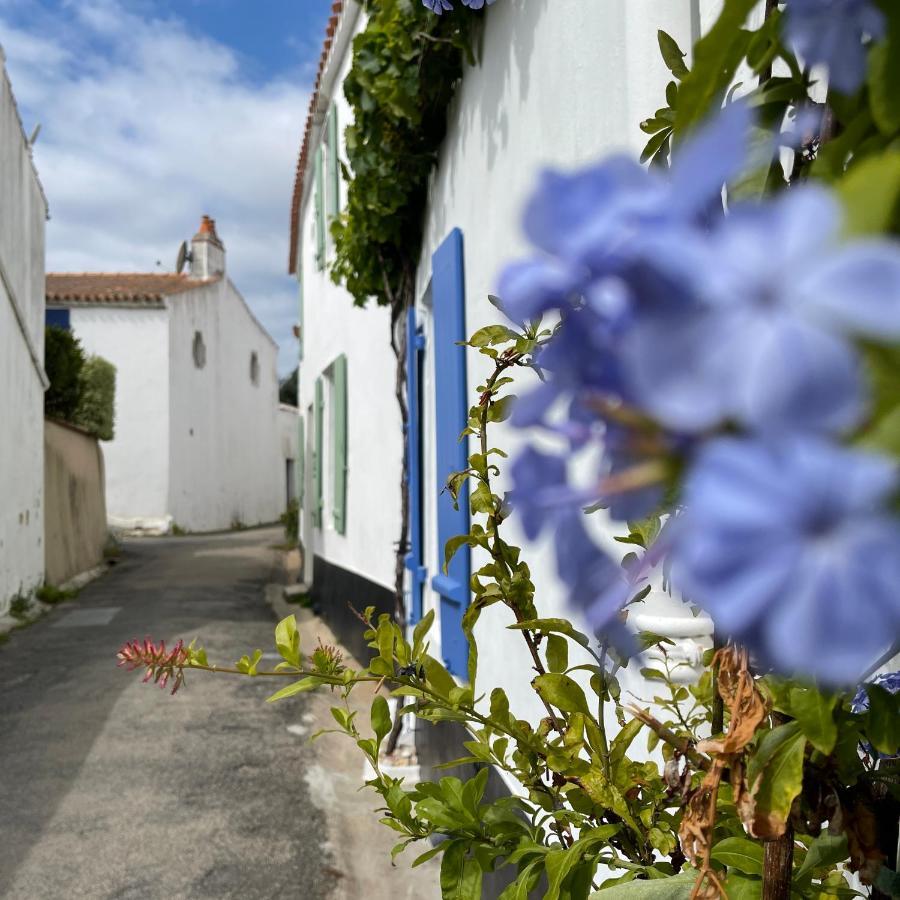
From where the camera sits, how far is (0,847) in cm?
355

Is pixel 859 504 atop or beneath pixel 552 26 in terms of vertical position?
beneath

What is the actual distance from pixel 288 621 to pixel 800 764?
0.73 meters

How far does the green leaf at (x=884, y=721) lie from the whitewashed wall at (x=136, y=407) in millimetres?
20855

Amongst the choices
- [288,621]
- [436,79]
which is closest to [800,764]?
[288,621]

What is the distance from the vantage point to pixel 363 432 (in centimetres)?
648

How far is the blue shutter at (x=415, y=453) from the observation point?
458cm

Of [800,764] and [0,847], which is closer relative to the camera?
[800,764]

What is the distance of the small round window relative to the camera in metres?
22.1

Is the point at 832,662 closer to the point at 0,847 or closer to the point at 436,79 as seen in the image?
the point at 436,79

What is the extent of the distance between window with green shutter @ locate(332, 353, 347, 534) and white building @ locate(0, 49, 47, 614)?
142 inches

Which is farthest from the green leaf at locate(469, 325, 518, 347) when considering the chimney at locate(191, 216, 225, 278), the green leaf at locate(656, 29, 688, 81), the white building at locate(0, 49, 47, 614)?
the chimney at locate(191, 216, 225, 278)

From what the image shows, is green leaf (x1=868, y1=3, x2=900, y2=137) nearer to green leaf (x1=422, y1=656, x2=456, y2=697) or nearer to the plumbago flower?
the plumbago flower

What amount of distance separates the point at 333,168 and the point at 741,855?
7572 millimetres

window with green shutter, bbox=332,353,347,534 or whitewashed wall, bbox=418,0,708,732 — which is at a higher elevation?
whitewashed wall, bbox=418,0,708,732
